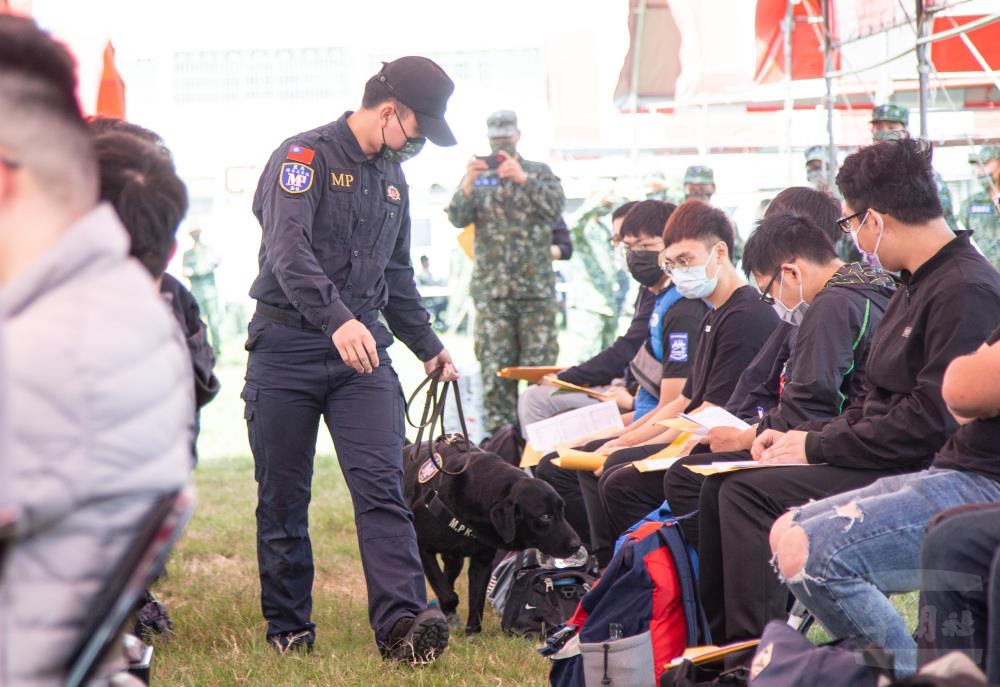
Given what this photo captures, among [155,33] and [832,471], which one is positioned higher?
[155,33]

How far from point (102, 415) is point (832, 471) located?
2.35m

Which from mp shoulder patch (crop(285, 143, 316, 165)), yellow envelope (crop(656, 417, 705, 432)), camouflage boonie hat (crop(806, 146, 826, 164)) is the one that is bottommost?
yellow envelope (crop(656, 417, 705, 432))

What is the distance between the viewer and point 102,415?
1.26m

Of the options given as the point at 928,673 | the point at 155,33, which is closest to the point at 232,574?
the point at 928,673

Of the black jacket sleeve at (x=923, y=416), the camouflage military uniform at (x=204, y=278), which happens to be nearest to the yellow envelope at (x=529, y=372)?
the black jacket sleeve at (x=923, y=416)

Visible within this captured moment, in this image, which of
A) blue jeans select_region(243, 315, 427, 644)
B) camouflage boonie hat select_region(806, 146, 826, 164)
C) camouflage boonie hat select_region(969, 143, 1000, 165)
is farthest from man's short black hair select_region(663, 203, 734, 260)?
camouflage boonie hat select_region(806, 146, 826, 164)

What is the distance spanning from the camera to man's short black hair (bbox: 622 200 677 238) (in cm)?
Result: 562

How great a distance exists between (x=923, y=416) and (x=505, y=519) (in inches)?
74.5

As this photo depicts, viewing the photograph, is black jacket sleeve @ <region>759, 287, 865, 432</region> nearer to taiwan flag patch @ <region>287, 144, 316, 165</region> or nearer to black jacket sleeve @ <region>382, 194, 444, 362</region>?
black jacket sleeve @ <region>382, 194, 444, 362</region>

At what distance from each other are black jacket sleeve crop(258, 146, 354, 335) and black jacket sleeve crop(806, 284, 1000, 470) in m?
1.53

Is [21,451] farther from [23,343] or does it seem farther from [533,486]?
[533,486]

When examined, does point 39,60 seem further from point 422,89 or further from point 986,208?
point 986,208

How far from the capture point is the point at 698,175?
901 cm

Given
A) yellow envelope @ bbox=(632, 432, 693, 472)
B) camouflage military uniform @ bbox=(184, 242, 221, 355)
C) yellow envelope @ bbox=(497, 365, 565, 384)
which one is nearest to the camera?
yellow envelope @ bbox=(632, 432, 693, 472)
